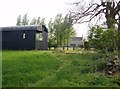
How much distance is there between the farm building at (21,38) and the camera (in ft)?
132

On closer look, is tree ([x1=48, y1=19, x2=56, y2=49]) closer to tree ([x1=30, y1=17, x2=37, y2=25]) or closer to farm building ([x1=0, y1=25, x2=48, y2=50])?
tree ([x1=30, y1=17, x2=37, y2=25])

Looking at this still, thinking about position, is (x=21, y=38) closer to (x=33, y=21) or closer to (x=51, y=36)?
(x=51, y=36)

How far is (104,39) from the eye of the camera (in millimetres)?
14906

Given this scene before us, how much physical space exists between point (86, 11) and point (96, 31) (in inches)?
521

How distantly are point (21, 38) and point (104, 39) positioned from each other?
2668cm

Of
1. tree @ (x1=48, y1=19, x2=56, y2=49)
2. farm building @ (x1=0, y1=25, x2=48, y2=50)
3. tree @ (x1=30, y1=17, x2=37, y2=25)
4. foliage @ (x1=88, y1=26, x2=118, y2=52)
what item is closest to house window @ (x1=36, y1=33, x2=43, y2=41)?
farm building @ (x1=0, y1=25, x2=48, y2=50)

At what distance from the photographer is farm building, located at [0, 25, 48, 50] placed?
132 feet

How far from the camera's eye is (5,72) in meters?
12.1

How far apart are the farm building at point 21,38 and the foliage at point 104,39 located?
24109mm

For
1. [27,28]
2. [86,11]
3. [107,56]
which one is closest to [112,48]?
[107,56]

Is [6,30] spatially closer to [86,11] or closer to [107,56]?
[86,11]

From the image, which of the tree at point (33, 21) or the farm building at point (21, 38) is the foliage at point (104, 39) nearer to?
the farm building at point (21, 38)

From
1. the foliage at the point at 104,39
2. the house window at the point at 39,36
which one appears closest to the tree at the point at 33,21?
the house window at the point at 39,36

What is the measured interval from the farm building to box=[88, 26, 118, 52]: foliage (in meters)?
24.1
